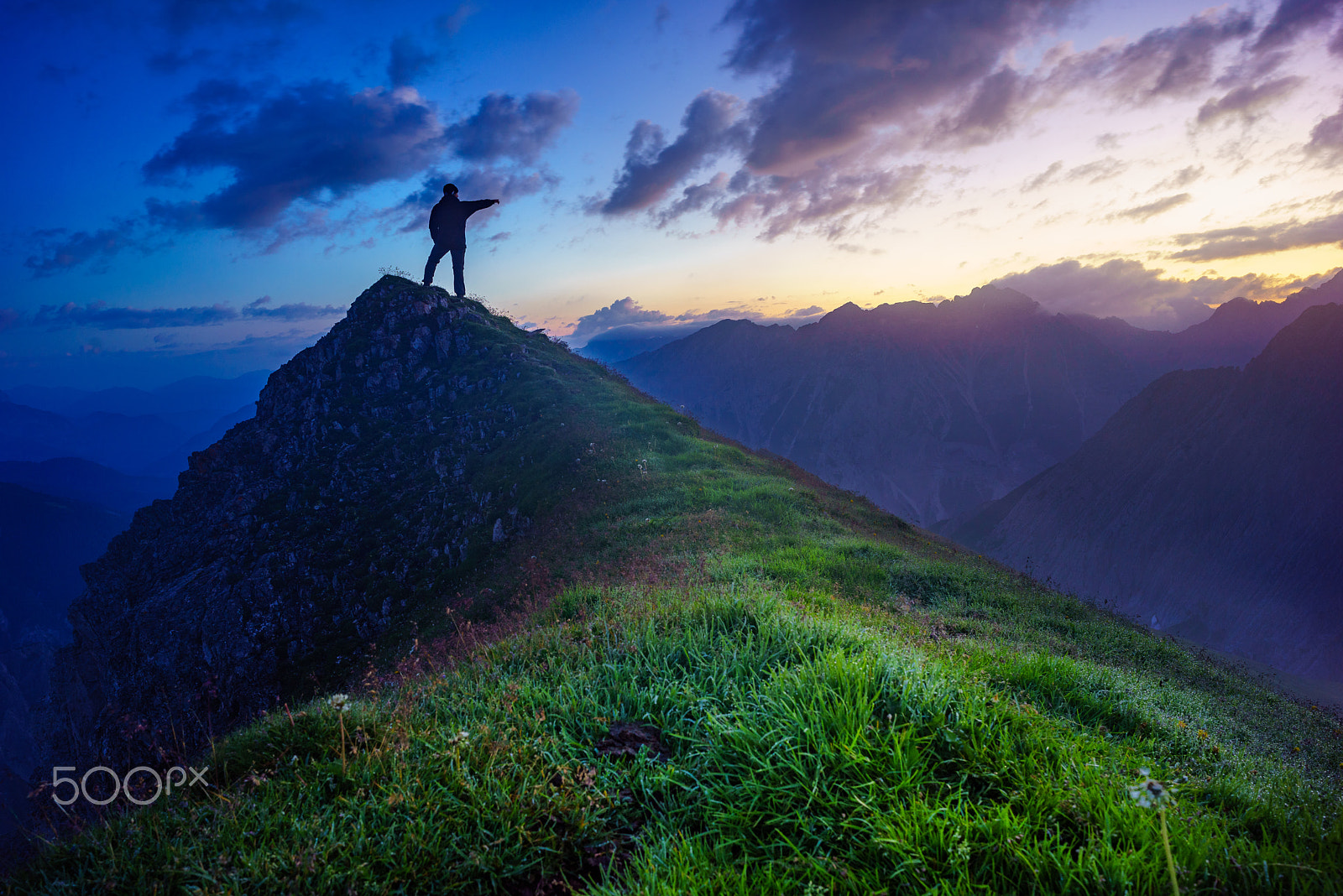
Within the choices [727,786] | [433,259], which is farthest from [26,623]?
[727,786]

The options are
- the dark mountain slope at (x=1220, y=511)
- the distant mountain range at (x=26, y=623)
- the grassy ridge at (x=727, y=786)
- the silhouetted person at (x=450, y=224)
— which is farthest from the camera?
the dark mountain slope at (x=1220, y=511)

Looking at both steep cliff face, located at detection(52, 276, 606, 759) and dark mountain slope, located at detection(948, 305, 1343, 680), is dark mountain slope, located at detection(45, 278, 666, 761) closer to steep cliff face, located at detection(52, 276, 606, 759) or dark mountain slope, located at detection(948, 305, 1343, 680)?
steep cliff face, located at detection(52, 276, 606, 759)

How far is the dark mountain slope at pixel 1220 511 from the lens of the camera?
12581cm

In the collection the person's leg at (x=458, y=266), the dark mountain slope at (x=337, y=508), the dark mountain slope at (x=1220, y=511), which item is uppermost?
the person's leg at (x=458, y=266)

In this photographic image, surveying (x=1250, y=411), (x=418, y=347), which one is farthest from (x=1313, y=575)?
(x=418, y=347)

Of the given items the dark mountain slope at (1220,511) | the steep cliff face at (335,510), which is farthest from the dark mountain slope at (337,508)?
the dark mountain slope at (1220,511)

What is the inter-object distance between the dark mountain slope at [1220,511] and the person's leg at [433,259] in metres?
135

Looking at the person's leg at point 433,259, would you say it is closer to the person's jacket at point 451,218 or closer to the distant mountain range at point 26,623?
the person's jacket at point 451,218

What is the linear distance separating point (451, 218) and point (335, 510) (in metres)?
15.4

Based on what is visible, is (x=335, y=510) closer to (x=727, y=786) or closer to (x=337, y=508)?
(x=337, y=508)

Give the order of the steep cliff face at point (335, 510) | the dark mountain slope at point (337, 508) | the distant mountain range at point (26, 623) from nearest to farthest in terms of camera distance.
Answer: the dark mountain slope at point (337, 508) < the steep cliff face at point (335, 510) < the distant mountain range at point (26, 623)

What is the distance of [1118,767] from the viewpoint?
337cm

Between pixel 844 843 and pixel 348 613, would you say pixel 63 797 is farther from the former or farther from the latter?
pixel 348 613

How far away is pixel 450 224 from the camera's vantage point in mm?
26109
